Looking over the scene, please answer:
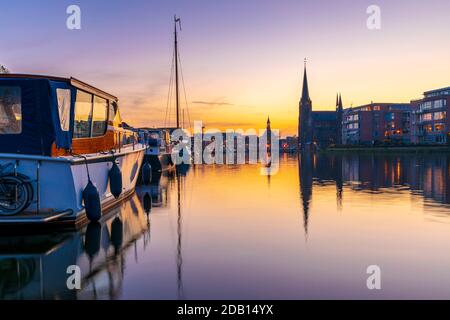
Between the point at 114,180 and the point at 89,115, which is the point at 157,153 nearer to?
the point at 114,180

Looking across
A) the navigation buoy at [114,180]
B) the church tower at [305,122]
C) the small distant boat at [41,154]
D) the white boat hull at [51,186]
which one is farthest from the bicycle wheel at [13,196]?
the church tower at [305,122]

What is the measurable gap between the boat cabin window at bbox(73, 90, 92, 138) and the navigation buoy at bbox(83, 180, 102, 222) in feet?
7.33

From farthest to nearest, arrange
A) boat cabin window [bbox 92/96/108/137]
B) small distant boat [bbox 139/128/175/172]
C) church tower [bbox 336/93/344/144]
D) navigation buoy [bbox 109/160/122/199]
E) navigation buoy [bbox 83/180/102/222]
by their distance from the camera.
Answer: church tower [bbox 336/93/344/144] → small distant boat [bbox 139/128/175/172] → navigation buoy [bbox 109/160/122/199] → boat cabin window [bbox 92/96/108/137] → navigation buoy [bbox 83/180/102/222]

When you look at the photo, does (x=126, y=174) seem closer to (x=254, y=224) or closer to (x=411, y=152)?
(x=254, y=224)

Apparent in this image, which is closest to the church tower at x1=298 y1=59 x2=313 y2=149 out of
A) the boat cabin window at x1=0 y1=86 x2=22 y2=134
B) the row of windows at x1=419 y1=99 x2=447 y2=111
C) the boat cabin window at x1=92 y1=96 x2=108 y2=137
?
the row of windows at x1=419 y1=99 x2=447 y2=111

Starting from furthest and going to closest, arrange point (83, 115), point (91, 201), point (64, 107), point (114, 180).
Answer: point (114, 180) → point (83, 115) → point (64, 107) → point (91, 201)

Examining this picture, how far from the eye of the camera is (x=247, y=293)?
6887mm

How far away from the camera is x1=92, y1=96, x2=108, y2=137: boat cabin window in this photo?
50.2 feet

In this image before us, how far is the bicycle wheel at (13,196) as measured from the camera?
1145 centimetres

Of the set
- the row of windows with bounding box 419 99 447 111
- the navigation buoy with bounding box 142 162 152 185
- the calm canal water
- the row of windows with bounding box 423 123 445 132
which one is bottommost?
the calm canal water

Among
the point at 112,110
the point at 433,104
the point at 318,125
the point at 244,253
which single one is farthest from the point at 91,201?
the point at 318,125

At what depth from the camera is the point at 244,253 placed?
31.3ft

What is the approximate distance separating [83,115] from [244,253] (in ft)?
26.9

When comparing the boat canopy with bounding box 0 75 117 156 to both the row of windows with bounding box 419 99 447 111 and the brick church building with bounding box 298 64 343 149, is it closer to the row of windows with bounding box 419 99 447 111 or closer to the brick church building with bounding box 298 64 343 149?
the row of windows with bounding box 419 99 447 111
